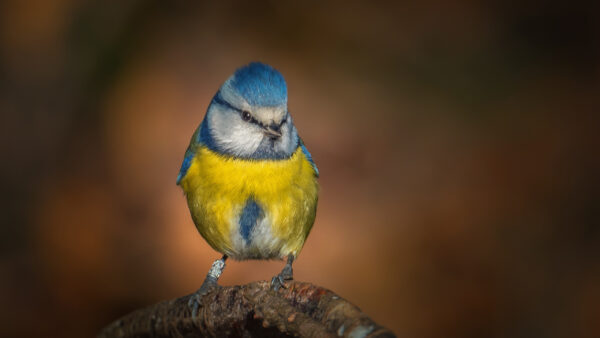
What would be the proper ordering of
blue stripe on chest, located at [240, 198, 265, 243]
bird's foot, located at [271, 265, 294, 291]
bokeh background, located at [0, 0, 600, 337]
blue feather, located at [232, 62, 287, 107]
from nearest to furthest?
bird's foot, located at [271, 265, 294, 291] → blue feather, located at [232, 62, 287, 107] → blue stripe on chest, located at [240, 198, 265, 243] → bokeh background, located at [0, 0, 600, 337]

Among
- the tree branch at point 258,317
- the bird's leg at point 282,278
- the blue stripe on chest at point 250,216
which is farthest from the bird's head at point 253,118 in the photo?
the tree branch at point 258,317

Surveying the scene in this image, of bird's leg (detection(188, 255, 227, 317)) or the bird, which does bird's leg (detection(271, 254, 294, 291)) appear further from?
→ bird's leg (detection(188, 255, 227, 317))

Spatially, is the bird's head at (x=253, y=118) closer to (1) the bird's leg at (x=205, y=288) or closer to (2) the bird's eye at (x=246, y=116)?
(2) the bird's eye at (x=246, y=116)

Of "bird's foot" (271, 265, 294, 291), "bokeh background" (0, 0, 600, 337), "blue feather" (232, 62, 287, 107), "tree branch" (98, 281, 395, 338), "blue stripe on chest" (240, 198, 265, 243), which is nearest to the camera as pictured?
"tree branch" (98, 281, 395, 338)

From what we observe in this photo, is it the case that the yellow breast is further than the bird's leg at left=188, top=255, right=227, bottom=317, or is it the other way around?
the yellow breast

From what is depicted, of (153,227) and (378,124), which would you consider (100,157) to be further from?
(378,124)

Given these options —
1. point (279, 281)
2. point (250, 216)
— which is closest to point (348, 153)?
point (250, 216)

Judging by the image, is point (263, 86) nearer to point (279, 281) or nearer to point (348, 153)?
point (279, 281)

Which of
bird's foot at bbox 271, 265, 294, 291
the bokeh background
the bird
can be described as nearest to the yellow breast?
the bird
